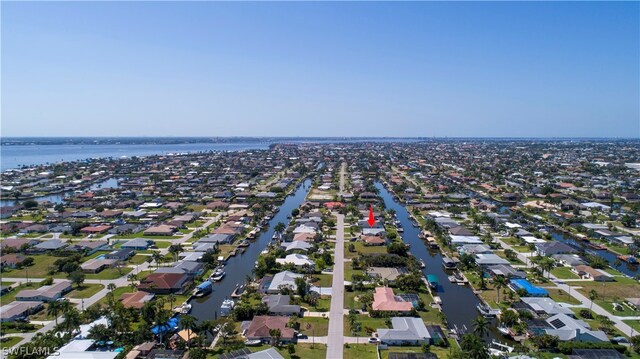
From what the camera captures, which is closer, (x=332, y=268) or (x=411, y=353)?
(x=411, y=353)

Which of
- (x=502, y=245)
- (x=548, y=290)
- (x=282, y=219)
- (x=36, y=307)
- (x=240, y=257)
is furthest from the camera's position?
(x=282, y=219)

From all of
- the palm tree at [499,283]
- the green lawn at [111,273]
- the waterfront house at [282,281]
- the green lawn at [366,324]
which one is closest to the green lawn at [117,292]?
the green lawn at [111,273]

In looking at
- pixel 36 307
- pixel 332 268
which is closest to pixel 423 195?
pixel 332 268

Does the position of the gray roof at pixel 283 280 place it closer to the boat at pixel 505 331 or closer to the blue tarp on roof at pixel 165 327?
the blue tarp on roof at pixel 165 327

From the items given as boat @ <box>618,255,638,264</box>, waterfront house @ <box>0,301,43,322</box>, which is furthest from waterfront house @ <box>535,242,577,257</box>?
waterfront house @ <box>0,301,43,322</box>

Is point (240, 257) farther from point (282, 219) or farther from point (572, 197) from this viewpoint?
point (572, 197)

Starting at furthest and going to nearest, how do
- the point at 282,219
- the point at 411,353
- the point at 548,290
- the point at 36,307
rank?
the point at 282,219 → the point at 548,290 → the point at 36,307 → the point at 411,353

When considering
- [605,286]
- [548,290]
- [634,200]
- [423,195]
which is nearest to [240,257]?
[548,290]
